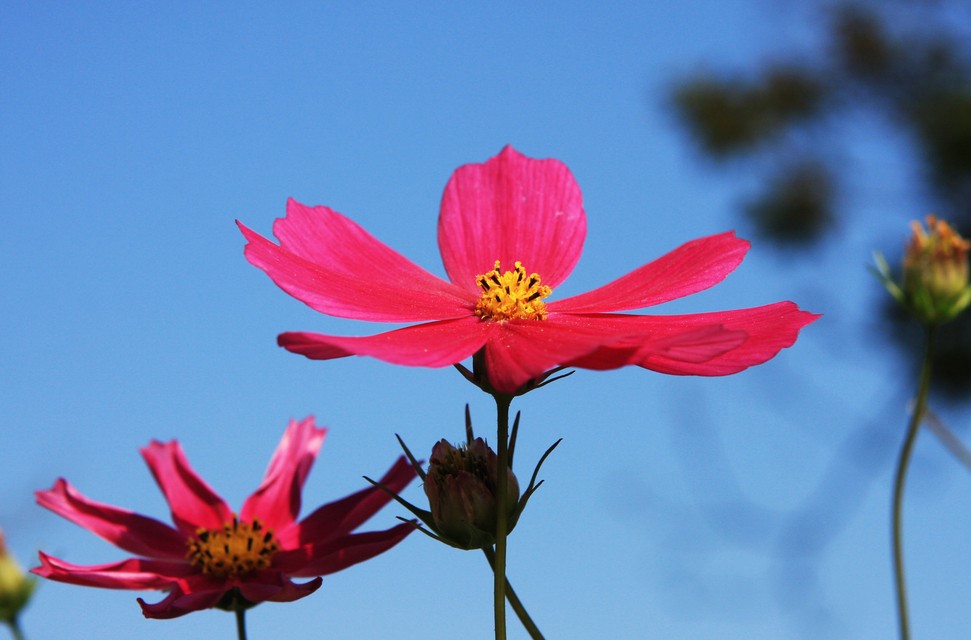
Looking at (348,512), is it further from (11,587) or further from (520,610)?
(11,587)

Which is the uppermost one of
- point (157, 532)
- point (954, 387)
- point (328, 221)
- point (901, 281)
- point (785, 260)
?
point (785, 260)

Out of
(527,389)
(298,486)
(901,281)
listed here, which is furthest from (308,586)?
(901,281)

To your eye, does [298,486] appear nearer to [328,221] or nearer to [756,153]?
[328,221]

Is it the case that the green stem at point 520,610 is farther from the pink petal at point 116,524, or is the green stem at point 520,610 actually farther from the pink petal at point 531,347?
the pink petal at point 116,524

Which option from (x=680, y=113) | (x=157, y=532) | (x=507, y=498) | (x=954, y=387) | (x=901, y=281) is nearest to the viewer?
(x=507, y=498)

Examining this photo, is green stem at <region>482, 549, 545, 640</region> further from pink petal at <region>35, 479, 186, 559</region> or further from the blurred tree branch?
the blurred tree branch

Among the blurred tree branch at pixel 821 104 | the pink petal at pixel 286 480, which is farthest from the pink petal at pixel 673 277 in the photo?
the blurred tree branch at pixel 821 104
